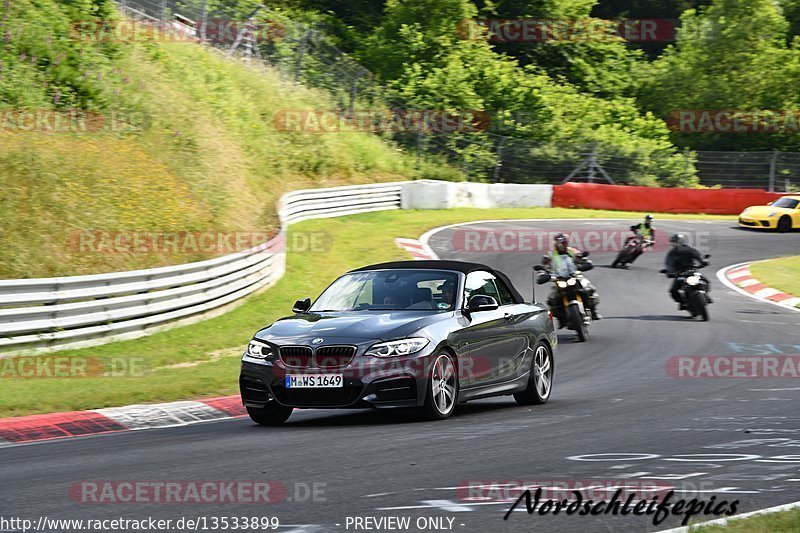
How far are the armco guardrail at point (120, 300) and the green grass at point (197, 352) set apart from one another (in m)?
0.20

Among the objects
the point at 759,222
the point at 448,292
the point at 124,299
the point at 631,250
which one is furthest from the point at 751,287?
the point at 448,292

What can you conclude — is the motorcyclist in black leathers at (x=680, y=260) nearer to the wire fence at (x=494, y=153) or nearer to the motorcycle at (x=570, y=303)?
the motorcycle at (x=570, y=303)

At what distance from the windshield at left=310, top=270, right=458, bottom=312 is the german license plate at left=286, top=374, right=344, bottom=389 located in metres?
1.23

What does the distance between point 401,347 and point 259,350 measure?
4.15ft

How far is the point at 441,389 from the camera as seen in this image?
995 centimetres

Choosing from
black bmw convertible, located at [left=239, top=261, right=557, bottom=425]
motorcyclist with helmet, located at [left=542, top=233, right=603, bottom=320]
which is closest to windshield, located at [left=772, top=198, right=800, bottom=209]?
motorcyclist with helmet, located at [left=542, top=233, right=603, bottom=320]

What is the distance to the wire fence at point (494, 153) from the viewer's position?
43.5m

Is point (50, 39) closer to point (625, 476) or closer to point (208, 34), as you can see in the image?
point (208, 34)

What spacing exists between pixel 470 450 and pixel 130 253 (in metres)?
13.6

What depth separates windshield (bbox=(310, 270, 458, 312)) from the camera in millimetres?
10562

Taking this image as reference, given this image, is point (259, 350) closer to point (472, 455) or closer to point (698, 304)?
point (472, 455)

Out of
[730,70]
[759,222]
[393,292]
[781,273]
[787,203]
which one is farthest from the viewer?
[730,70]

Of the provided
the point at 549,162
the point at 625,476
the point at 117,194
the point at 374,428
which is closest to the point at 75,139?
the point at 117,194

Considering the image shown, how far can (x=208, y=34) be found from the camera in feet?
140
